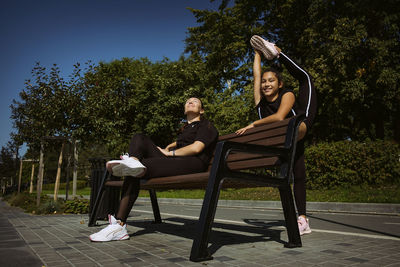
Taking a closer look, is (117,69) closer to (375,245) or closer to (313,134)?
(313,134)

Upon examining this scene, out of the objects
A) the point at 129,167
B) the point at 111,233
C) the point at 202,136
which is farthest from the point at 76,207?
the point at 202,136

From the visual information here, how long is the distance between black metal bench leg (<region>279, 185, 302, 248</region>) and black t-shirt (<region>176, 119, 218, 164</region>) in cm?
109

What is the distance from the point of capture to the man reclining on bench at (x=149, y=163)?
3.50 m

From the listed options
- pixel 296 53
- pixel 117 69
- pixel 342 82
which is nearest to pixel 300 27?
pixel 296 53

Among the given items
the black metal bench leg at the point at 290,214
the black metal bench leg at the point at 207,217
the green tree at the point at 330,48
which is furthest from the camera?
the green tree at the point at 330,48

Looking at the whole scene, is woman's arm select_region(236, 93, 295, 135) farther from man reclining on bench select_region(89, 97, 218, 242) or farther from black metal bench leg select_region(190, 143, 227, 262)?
black metal bench leg select_region(190, 143, 227, 262)

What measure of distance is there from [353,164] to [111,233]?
12394mm

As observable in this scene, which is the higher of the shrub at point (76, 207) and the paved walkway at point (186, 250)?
the paved walkway at point (186, 250)

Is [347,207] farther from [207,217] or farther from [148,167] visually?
[207,217]

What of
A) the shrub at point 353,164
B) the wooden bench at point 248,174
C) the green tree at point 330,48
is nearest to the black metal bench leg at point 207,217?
the wooden bench at point 248,174

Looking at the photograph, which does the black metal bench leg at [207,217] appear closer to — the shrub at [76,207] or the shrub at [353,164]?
the shrub at [76,207]

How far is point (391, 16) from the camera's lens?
16672 millimetres

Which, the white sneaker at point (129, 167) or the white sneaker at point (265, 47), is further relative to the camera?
the white sneaker at point (265, 47)

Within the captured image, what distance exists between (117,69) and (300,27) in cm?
1953
